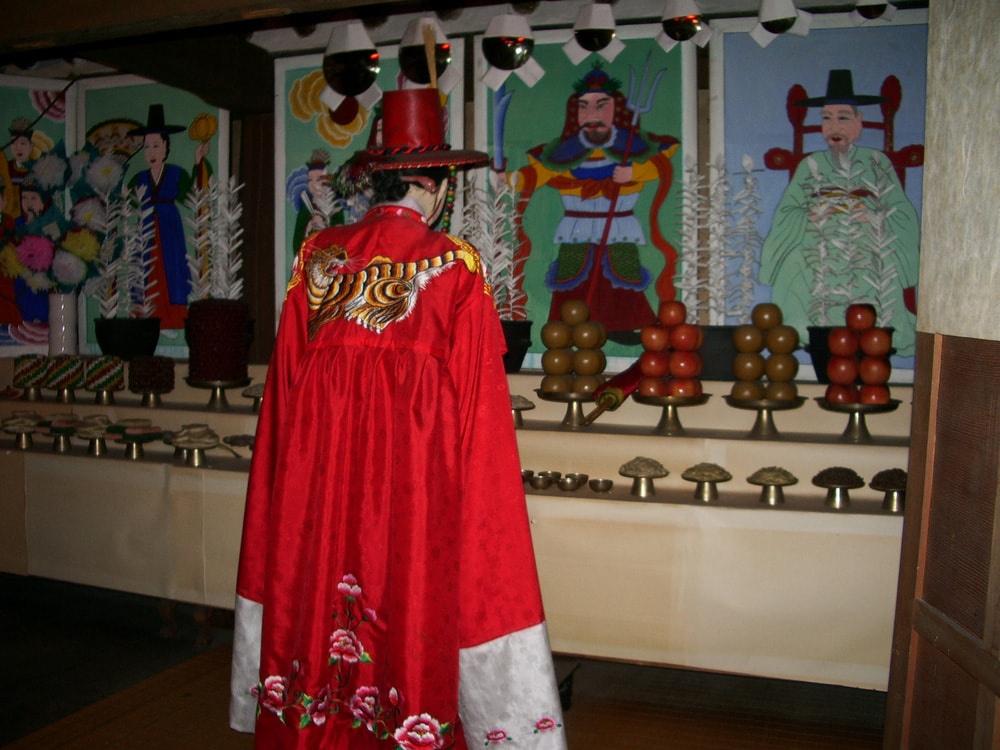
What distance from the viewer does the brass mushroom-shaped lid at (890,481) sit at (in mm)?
2254

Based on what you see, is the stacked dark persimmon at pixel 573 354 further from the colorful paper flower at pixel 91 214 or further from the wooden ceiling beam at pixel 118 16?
the colorful paper flower at pixel 91 214

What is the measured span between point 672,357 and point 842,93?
137 cm

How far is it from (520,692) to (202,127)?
3460 mm

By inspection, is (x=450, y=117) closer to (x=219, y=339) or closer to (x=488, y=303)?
(x=219, y=339)

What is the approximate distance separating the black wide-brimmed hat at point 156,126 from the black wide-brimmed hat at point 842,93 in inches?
116

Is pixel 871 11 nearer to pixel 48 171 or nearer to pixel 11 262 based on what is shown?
pixel 48 171

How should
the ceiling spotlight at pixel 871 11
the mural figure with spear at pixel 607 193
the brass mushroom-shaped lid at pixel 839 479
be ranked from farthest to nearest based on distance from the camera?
the mural figure with spear at pixel 607 193, the ceiling spotlight at pixel 871 11, the brass mushroom-shaped lid at pixel 839 479

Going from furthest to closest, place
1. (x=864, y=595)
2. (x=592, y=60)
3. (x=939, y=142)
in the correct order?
1. (x=592, y=60)
2. (x=864, y=595)
3. (x=939, y=142)

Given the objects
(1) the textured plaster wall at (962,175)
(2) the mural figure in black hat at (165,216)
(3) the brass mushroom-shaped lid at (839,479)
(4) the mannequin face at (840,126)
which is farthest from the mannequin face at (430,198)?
(2) the mural figure in black hat at (165,216)

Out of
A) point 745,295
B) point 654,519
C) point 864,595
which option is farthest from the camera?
point 745,295

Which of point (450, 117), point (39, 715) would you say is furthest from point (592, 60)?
point (39, 715)

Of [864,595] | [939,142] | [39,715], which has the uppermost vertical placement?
[939,142]

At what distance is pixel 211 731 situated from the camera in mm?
2248

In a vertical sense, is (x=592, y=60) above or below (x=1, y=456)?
above
